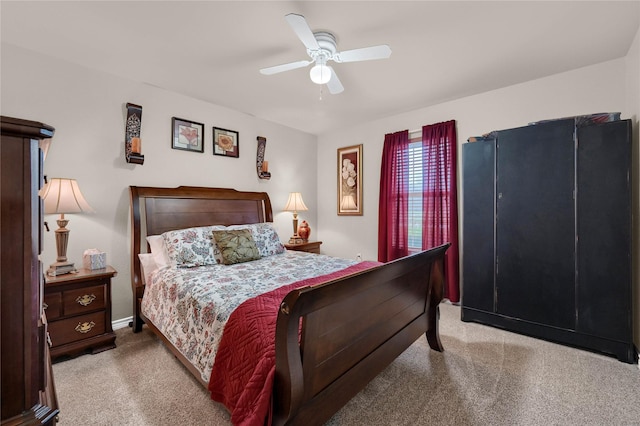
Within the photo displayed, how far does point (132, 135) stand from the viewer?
9.46ft

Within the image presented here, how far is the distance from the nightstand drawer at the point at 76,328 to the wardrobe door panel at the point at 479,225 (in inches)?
136

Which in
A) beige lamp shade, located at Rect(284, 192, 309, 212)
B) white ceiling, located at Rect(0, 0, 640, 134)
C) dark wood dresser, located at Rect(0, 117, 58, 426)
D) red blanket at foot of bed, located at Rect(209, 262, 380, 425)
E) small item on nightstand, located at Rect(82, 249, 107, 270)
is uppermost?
white ceiling, located at Rect(0, 0, 640, 134)

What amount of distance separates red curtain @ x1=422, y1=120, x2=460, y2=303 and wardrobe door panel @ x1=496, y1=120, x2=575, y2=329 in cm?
67

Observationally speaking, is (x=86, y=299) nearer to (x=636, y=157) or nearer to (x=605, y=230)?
(x=605, y=230)

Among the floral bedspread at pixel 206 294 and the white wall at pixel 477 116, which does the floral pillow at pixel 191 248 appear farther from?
the white wall at pixel 477 116

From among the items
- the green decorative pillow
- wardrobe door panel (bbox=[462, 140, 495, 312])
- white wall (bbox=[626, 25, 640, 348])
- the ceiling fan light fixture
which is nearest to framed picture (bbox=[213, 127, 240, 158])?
the green decorative pillow

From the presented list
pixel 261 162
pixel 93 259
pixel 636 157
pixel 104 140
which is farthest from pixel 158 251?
pixel 636 157

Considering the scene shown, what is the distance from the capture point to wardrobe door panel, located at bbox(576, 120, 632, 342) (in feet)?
7.18

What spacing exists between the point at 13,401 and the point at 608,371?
127 inches

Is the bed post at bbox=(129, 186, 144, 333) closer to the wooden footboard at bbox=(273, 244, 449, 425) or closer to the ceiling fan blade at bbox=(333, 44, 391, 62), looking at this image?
the wooden footboard at bbox=(273, 244, 449, 425)

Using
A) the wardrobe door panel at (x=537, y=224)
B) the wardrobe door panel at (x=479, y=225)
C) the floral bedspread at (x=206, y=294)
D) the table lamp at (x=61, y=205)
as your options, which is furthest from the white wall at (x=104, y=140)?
the wardrobe door panel at (x=537, y=224)

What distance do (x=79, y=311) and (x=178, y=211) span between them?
124 cm

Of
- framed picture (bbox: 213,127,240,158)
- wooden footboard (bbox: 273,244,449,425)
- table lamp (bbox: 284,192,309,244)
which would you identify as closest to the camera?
wooden footboard (bbox: 273,244,449,425)

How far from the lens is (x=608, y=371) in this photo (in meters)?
2.06
